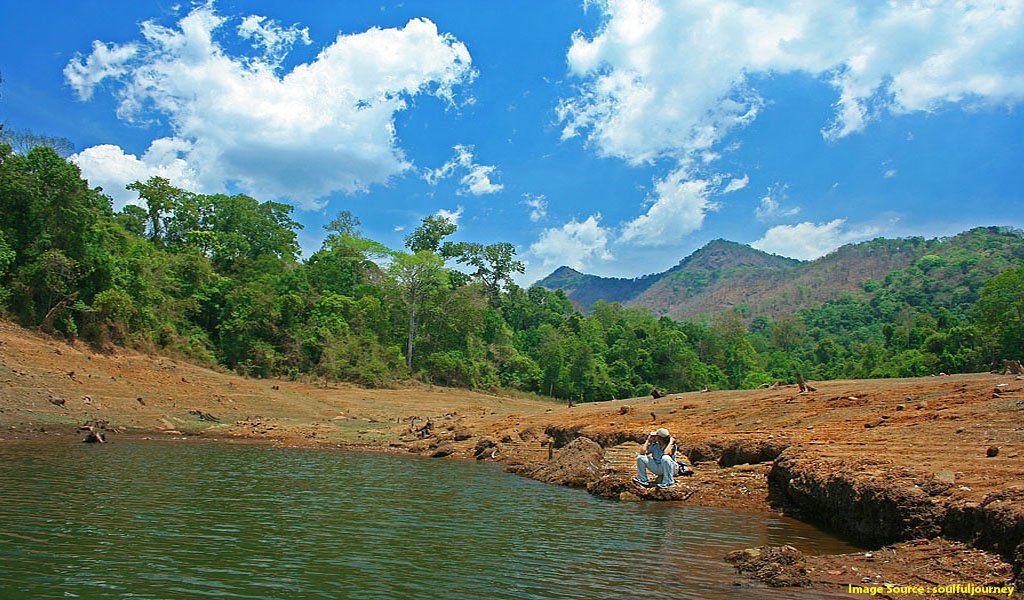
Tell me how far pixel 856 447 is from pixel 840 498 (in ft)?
8.84

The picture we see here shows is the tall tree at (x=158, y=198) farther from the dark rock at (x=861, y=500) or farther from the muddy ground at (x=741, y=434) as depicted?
the dark rock at (x=861, y=500)

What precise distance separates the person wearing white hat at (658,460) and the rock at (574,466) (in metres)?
2.06

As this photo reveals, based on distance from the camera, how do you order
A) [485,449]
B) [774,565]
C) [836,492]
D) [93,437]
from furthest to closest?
[485,449] < [93,437] < [836,492] < [774,565]

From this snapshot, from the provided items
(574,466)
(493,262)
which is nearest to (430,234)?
(493,262)

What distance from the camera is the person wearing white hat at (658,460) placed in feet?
48.5

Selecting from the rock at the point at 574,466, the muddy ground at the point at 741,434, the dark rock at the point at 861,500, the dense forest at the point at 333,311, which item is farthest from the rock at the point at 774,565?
the dense forest at the point at 333,311

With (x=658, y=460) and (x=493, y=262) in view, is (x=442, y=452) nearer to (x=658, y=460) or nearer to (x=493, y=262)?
(x=658, y=460)

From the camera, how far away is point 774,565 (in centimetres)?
802

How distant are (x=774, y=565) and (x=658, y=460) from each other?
23.0ft

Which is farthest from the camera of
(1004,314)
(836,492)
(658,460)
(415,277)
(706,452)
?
(415,277)

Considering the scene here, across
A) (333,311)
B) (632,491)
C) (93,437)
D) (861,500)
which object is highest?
(333,311)

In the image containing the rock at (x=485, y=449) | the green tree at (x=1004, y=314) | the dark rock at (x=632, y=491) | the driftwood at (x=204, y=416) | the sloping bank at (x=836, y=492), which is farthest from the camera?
the green tree at (x=1004, y=314)

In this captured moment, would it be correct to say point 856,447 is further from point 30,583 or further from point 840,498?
point 30,583

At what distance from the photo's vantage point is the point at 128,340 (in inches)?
1385
